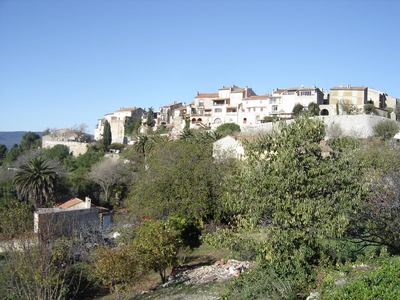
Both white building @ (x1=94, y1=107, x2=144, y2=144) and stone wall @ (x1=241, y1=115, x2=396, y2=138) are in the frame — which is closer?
stone wall @ (x1=241, y1=115, x2=396, y2=138)

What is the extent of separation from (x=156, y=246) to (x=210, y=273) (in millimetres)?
2754

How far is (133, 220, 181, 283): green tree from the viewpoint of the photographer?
19297 millimetres

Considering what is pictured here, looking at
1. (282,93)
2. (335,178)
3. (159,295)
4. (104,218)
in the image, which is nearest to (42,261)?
(159,295)

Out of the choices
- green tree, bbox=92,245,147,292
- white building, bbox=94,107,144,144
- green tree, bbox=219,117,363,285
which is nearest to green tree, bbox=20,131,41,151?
white building, bbox=94,107,144,144

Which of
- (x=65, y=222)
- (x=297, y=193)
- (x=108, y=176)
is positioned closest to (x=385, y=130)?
(x=108, y=176)

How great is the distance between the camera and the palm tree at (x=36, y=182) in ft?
120

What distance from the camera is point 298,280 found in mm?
13094

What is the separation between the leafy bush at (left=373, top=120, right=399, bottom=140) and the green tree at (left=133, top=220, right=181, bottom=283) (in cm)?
3733

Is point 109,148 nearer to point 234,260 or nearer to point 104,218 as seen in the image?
point 104,218

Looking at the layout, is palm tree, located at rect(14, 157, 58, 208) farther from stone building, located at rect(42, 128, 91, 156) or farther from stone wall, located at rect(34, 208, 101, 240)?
stone building, located at rect(42, 128, 91, 156)

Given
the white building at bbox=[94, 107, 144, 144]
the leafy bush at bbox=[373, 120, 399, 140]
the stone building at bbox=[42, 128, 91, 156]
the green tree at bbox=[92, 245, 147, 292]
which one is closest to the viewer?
the green tree at bbox=[92, 245, 147, 292]

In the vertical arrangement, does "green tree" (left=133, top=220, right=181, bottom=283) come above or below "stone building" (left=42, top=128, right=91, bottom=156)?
below

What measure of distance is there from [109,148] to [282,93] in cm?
3100

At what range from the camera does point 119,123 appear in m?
93.5
